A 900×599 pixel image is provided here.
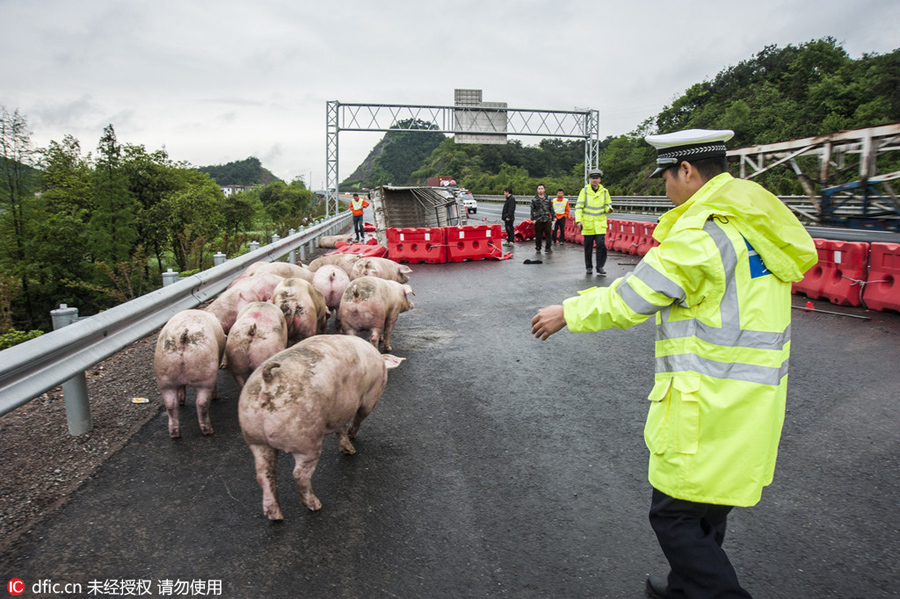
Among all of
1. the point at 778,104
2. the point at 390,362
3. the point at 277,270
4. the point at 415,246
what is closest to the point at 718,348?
the point at 390,362

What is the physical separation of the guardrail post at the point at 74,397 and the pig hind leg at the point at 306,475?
1803 millimetres

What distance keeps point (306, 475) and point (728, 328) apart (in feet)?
7.70

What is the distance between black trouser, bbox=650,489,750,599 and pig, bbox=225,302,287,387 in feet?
10.3

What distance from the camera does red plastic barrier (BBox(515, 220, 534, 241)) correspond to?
21234mm

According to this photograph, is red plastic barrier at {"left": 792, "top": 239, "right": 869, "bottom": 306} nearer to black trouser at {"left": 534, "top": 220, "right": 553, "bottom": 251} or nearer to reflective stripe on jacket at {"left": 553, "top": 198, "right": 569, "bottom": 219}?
black trouser at {"left": 534, "top": 220, "right": 553, "bottom": 251}

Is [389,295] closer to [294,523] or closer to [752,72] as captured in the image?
[294,523]

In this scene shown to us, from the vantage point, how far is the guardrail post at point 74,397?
3975mm

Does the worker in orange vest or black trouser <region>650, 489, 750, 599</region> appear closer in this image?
black trouser <region>650, 489, 750, 599</region>

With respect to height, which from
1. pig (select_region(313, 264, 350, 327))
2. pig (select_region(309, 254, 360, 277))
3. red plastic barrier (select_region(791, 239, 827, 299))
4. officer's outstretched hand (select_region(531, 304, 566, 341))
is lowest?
red plastic barrier (select_region(791, 239, 827, 299))

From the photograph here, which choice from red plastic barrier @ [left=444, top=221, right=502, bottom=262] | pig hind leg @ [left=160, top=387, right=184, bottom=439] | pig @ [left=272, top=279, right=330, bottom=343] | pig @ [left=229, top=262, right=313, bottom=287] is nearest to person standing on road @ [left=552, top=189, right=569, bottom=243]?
red plastic barrier @ [left=444, top=221, right=502, bottom=262]

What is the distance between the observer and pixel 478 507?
133 inches

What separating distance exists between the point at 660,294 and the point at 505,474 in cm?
194

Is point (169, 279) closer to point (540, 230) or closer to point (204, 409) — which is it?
point (204, 409)

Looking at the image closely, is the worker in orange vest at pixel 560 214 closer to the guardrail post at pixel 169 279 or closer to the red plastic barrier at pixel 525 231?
the red plastic barrier at pixel 525 231
